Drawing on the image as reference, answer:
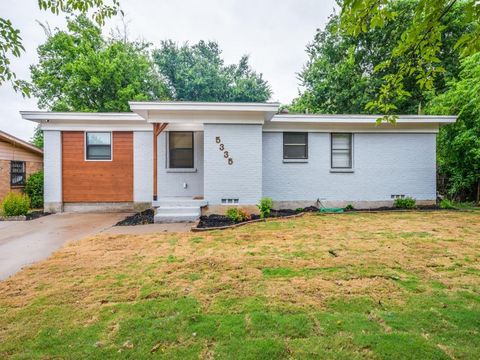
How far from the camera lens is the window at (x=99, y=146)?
379 inches

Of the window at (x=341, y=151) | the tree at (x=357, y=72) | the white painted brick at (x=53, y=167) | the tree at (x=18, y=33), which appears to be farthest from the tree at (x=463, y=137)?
the white painted brick at (x=53, y=167)

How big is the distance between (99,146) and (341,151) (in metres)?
8.83

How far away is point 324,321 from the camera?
237cm

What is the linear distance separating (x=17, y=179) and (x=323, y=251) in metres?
14.2

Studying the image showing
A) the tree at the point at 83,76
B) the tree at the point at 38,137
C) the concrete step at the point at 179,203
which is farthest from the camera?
the tree at the point at 38,137

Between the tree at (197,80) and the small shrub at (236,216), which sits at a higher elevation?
the tree at (197,80)

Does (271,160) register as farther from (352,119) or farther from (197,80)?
(197,80)

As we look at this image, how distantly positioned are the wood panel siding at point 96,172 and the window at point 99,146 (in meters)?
0.15

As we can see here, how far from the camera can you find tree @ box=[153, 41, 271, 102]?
82.0 feet

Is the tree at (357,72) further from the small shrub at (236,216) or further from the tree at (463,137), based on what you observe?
the small shrub at (236,216)

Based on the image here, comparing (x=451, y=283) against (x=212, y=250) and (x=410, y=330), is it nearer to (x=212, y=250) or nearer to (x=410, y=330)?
(x=410, y=330)

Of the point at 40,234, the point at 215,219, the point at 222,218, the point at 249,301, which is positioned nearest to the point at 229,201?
the point at 222,218

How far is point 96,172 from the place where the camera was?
9.60 meters

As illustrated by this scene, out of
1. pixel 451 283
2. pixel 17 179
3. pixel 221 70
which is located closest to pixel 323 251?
pixel 451 283
